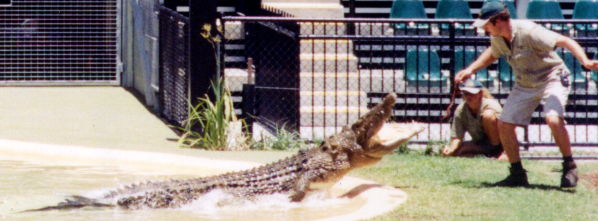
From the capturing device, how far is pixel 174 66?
53.0 feet

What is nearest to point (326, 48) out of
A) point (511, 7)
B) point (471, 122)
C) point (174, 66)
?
point (511, 7)

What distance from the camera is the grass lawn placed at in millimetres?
9164

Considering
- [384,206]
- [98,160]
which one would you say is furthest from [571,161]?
[98,160]

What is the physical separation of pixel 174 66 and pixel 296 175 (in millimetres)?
6064

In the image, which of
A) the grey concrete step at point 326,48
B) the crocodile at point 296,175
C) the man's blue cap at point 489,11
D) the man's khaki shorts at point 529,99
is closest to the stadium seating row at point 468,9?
the grey concrete step at point 326,48

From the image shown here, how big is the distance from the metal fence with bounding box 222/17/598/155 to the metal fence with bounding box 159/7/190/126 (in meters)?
0.73

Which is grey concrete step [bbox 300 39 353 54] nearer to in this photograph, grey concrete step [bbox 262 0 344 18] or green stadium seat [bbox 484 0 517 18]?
grey concrete step [bbox 262 0 344 18]

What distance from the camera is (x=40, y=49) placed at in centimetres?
1998

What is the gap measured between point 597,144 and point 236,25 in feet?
21.1

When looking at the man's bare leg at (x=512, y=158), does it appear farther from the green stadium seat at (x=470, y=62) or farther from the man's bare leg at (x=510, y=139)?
the green stadium seat at (x=470, y=62)

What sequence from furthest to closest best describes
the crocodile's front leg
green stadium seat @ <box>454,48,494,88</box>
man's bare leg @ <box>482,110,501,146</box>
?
green stadium seat @ <box>454,48,494,88</box> → man's bare leg @ <box>482,110,501,146</box> → the crocodile's front leg

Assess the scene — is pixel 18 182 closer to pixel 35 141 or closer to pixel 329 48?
pixel 35 141

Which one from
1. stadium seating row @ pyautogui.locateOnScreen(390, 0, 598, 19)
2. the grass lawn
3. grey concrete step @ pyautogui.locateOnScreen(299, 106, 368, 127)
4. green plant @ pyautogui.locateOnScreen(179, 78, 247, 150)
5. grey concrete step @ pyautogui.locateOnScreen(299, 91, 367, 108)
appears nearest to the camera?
the grass lawn

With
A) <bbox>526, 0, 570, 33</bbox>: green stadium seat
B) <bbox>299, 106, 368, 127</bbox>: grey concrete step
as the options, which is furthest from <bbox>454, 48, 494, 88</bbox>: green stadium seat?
<bbox>526, 0, 570, 33</bbox>: green stadium seat
